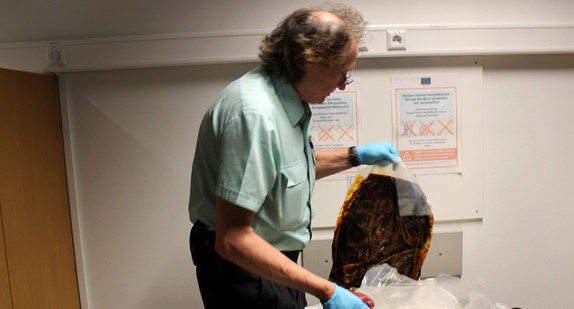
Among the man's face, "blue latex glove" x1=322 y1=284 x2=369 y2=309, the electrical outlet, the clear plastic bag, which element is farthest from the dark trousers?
the electrical outlet

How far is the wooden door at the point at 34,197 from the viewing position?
1140mm

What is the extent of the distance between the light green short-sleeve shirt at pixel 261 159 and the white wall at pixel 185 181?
663 mm

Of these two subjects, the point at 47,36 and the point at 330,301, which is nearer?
the point at 330,301

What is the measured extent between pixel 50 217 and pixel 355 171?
1293 millimetres

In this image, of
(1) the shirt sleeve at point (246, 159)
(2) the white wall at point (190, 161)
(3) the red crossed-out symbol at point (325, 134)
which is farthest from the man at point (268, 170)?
(2) the white wall at point (190, 161)

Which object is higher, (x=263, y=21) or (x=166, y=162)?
(x=263, y=21)

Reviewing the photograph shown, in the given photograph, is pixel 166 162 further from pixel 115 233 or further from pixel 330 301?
pixel 330 301

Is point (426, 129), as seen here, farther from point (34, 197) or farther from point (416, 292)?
point (34, 197)

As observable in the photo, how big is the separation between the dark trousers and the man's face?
454mm

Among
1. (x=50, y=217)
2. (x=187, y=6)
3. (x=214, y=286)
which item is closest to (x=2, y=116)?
(x=50, y=217)

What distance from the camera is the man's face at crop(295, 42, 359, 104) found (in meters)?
0.87

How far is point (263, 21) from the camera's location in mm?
1474

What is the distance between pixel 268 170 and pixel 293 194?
123 mm

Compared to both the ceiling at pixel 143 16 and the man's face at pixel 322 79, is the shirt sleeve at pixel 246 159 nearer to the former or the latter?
the man's face at pixel 322 79
